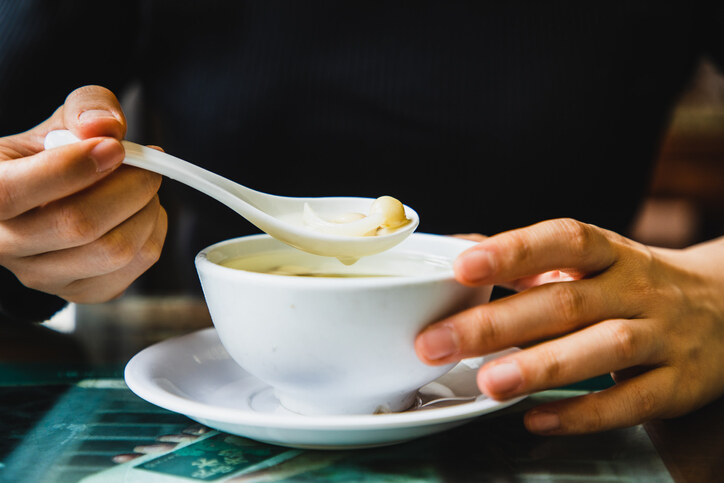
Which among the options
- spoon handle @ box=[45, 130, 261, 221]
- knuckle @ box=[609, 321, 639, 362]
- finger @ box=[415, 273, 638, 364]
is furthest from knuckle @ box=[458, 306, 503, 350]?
spoon handle @ box=[45, 130, 261, 221]

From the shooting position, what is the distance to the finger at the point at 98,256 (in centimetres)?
61

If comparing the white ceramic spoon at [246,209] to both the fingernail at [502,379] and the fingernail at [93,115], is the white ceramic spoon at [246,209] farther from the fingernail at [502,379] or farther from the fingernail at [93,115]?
the fingernail at [502,379]

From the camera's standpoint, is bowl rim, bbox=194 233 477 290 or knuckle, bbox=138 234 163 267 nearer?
bowl rim, bbox=194 233 477 290

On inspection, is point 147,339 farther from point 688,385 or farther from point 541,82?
point 541,82

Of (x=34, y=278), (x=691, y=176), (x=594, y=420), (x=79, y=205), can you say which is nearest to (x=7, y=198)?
(x=79, y=205)

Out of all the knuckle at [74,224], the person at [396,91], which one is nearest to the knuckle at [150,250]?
the knuckle at [74,224]

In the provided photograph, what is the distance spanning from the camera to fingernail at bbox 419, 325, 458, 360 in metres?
0.48

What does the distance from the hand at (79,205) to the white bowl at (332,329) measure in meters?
0.10

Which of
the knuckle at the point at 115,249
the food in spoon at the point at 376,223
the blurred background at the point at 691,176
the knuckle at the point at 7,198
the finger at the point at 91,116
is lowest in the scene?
the blurred background at the point at 691,176

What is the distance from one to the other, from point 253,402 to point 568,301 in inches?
11.5

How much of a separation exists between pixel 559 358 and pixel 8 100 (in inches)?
37.6

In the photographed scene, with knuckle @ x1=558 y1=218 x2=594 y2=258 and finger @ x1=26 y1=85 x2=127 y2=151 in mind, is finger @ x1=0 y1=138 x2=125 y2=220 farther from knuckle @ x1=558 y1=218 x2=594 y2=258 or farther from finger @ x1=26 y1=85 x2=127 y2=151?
knuckle @ x1=558 y1=218 x2=594 y2=258

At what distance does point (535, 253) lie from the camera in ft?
1.69

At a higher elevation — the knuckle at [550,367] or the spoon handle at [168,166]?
the spoon handle at [168,166]
